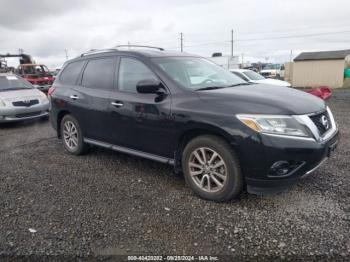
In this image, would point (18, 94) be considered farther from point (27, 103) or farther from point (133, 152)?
point (133, 152)

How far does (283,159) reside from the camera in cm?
316

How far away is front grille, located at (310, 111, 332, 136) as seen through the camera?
3401 mm

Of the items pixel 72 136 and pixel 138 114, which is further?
pixel 72 136

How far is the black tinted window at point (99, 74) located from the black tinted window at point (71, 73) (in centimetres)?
26

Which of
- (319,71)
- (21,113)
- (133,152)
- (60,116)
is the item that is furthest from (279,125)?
(319,71)

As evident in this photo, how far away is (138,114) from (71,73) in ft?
7.17

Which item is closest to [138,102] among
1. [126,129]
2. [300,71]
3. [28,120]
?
[126,129]

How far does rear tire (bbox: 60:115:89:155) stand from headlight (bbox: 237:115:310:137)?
3.32 metres

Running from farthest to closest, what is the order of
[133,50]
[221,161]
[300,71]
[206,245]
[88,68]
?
[300,71], [88,68], [133,50], [221,161], [206,245]

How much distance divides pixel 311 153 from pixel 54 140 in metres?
5.58

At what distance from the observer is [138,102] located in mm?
4168

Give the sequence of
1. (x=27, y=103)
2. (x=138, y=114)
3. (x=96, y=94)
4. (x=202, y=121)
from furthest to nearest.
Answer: (x=27, y=103), (x=96, y=94), (x=138, y=114), (x=202, y=121)

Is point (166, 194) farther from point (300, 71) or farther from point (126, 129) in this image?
point (300, 71)

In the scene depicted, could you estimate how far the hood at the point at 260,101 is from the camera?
10.8 ft
